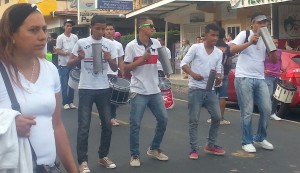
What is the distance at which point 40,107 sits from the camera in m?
2.74

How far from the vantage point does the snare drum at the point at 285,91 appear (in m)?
9.67

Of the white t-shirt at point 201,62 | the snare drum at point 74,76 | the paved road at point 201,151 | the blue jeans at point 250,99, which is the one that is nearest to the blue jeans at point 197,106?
the white t-shirt at point 201,62

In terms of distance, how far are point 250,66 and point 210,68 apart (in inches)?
23.9

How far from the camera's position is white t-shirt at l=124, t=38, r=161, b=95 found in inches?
259

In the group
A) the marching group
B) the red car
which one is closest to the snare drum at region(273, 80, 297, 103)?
the red car

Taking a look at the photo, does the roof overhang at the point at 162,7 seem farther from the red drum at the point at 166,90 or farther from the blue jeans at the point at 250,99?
the blue jeans at the point at 250,99

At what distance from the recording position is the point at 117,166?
261 inches

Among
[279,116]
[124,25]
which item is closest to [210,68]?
[279,116]

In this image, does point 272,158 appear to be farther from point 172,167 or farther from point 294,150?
point 172,167

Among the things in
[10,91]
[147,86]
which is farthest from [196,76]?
[10,91]

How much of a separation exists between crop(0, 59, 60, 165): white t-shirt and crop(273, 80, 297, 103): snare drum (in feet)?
24.4

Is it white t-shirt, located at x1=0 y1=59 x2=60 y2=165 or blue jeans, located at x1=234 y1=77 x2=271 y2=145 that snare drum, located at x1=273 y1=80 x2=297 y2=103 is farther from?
white t-shirt, located at x1=0 y1=59 x2=60 y2=165

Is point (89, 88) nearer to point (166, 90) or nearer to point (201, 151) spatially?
point (201, 151)

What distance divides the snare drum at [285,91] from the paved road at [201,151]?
1.58 ft
